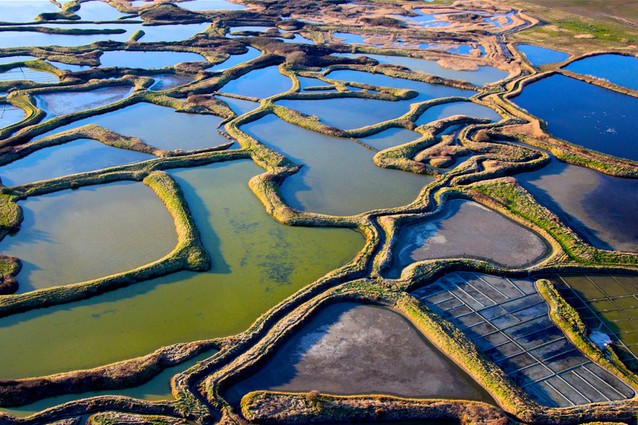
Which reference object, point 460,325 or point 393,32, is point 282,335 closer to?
point 460,325

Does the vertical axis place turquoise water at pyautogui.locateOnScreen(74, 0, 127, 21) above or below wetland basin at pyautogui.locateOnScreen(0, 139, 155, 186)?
above

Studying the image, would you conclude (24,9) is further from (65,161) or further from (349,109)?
(349,109)

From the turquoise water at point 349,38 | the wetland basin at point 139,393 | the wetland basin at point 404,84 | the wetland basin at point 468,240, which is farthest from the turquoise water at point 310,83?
the wetland basin at point 139,393

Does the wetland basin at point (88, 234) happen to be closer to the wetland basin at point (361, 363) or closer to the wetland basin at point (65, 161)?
the wetland basin at point (65, 161)

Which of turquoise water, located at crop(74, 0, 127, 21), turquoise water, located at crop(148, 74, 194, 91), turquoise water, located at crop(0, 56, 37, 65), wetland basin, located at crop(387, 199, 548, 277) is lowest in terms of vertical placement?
wetland basin, located at crop(387, 199, 548, 277)

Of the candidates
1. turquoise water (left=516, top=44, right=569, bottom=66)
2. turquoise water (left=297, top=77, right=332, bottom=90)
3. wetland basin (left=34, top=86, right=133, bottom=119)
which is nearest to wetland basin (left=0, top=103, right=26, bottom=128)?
wetland basin (left=34, top=86, right=133, bottom=119)

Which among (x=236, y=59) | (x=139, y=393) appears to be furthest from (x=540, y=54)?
(x=139, y=393)

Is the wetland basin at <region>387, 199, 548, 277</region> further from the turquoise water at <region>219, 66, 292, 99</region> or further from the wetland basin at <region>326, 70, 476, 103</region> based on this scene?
the turquoise water at <region>219, 66, 292, 99</region>
